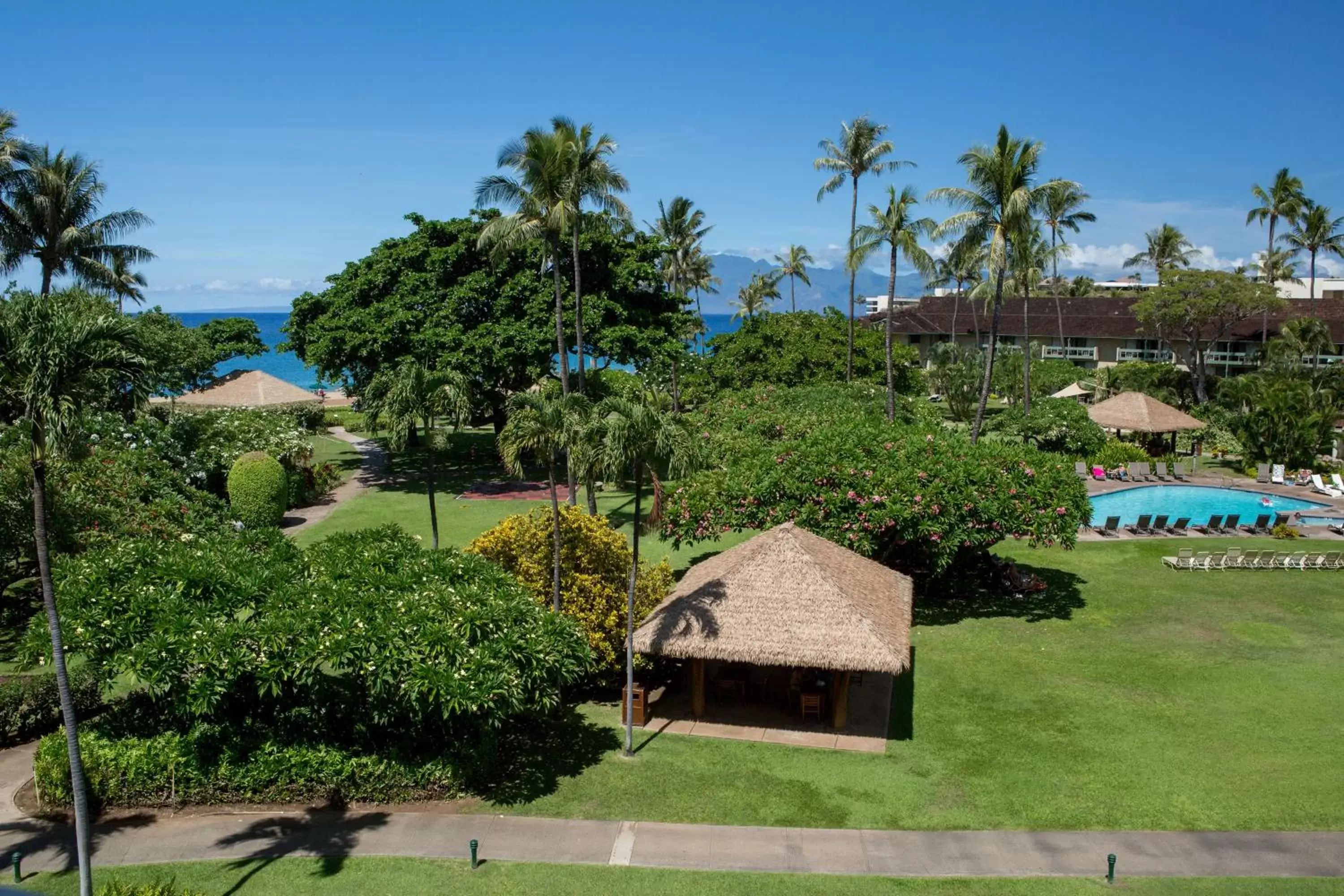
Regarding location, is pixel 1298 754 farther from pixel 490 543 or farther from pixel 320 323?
pixel 320 323

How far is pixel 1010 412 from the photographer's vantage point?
47656 mm

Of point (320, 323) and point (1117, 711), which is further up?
point (320, 323)

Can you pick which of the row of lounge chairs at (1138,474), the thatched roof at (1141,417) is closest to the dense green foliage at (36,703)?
the row of lounge chairs at (1138,474)

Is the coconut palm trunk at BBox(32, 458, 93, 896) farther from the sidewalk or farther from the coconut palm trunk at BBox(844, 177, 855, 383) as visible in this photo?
the coconut palm trunk at BBox(844, 177, 855, 383)

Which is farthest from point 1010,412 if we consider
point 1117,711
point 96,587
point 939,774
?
point 96,587

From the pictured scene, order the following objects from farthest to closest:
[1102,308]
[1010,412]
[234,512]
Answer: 1. [1102,308]
2. [1010,412]
3. [234,512]

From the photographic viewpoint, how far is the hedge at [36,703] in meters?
16.7

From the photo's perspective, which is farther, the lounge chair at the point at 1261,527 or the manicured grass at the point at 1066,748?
the lounge chair at the point at 1261,527

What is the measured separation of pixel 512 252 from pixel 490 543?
22627 mm

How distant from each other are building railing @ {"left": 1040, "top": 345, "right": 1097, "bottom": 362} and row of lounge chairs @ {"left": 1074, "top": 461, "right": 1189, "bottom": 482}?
33409 millimetres

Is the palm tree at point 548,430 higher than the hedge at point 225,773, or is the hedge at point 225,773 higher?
the palm tree at point 548,430

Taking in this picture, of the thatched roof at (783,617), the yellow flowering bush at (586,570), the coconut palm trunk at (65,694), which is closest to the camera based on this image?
the coconut palm trunk at (65,694)

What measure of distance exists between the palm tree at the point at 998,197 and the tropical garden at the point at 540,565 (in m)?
0.12

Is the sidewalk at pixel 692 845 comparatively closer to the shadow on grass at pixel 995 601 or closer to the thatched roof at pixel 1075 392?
the shadow on grass at pixel 995 601
